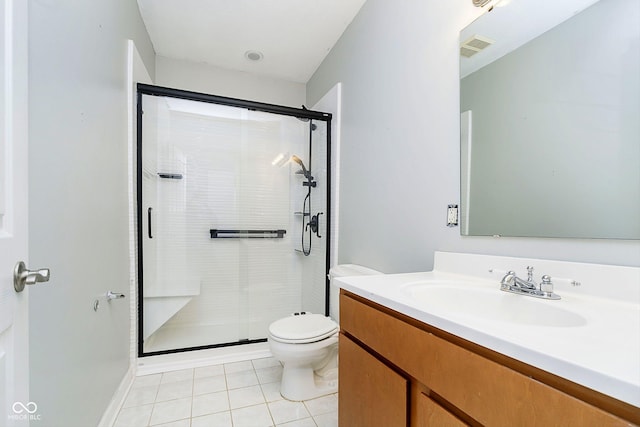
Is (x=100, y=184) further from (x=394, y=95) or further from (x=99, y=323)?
(x=394, y=95)

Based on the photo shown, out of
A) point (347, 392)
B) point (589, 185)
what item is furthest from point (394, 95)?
point (347, 392)

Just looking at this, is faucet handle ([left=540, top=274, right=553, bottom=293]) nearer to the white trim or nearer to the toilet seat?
the toilet seat

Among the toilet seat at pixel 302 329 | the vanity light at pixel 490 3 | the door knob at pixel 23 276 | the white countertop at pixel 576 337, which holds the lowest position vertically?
the toilet seat at pixel 302 329

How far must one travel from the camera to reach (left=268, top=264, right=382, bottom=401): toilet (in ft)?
5.27

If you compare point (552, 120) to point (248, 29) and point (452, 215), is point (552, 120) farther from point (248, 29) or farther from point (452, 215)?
point (248, 29)

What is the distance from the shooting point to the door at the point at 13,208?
0.58 m

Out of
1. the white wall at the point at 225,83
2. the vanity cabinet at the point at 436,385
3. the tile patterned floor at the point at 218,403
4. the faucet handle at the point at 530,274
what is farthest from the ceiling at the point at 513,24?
the white wall at the point at 225,83

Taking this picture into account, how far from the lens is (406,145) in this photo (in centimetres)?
156

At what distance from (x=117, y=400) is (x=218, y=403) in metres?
0.53

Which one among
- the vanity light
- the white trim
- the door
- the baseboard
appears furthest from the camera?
the white trim

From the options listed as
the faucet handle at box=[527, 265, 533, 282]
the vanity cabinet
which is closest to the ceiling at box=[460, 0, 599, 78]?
the faucet handle at box=[527, 265, 533, 282]

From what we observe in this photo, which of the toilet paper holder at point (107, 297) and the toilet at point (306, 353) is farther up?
the toilet paper holder at point (107, 297)

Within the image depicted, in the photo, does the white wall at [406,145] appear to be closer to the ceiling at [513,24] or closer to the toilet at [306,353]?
the ceiling at [513,24]

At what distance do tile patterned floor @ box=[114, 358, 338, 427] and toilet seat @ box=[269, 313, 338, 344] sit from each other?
0.36m
